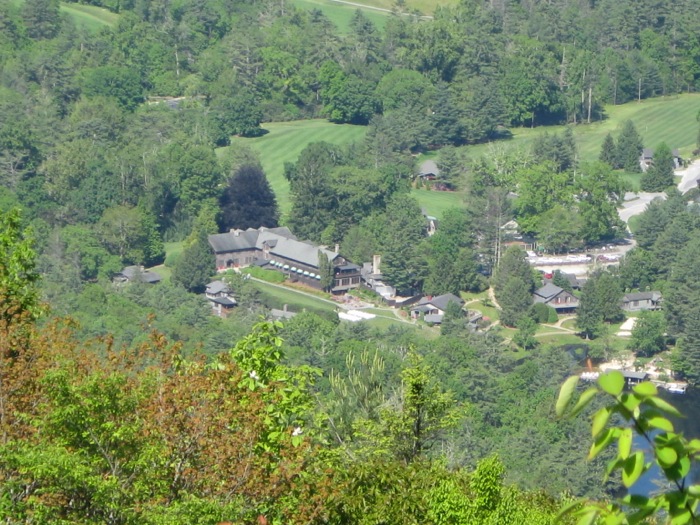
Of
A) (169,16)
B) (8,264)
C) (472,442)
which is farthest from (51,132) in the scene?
(8,264)

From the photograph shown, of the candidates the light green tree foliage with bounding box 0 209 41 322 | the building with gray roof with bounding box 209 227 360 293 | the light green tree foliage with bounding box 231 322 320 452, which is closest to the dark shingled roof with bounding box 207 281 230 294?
the building with gray roof with bounding box 209 227 360 293

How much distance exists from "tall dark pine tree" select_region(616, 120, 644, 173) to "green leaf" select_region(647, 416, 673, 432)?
50121 millimetres

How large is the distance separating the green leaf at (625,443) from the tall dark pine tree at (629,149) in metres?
50.1

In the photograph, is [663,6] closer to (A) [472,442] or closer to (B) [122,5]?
(B) [122,5]

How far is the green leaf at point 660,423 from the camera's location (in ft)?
9.64

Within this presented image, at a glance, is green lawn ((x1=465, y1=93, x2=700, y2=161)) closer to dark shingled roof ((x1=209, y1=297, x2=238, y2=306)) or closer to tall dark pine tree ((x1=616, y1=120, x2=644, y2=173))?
tall dark pine tree ((x1=616, y1=120, x2=644, y2=173))

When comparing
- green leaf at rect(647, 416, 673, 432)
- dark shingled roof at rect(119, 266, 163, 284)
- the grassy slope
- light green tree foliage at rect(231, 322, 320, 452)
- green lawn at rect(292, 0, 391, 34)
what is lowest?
dark shingled roof at rect(119, 266, 163, 284)

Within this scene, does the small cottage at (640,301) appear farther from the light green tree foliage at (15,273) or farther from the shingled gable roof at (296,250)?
the light green tree foliage at (15,273)

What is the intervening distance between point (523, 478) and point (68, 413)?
63.0ft

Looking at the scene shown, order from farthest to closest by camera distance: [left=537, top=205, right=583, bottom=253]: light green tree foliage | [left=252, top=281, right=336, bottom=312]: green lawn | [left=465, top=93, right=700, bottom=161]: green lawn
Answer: [left=465, top=93, right=700, bottom=161]: green lawn < [left=537, top=205, right=583, bottom=253]: light green tree foliage < [left=252, top=281, right=336, bottom=312]: green lawn

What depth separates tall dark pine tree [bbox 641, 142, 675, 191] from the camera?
50.0 m

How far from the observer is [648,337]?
3688cm

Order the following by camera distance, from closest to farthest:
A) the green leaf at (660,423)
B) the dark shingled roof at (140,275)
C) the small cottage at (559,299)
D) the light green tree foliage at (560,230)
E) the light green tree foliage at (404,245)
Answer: the green leaf at (660,423)
the small cottage at (559,299)
the light green tree foliage at (404,245)
the dark shingled roof at (140,275)
the light green tree foliage at (560,230)

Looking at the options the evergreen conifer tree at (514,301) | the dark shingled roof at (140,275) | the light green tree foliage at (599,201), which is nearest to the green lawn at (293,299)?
the dark shingled roof at (140,275)
